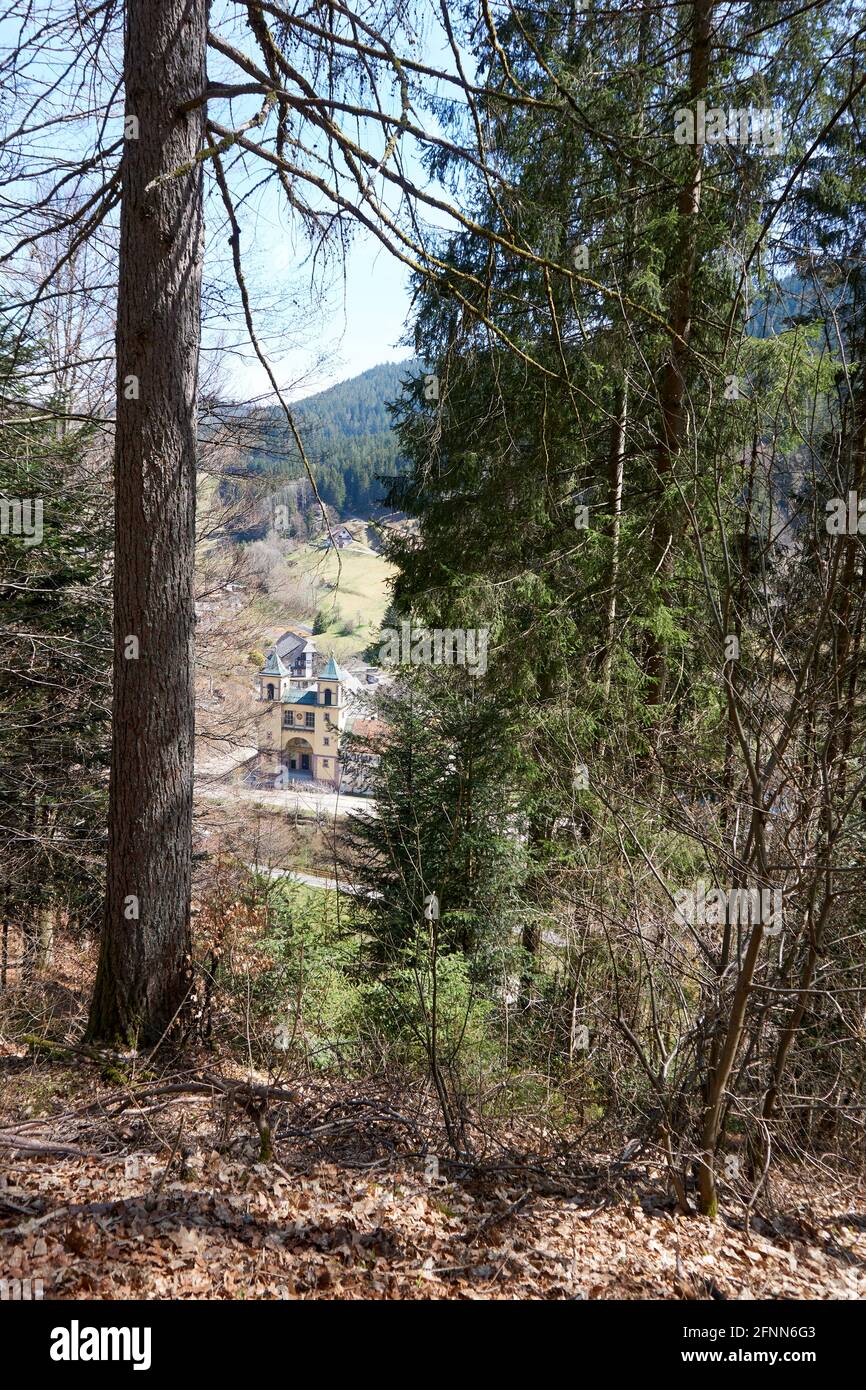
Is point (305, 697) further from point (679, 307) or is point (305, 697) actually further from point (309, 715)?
point (679, 307)

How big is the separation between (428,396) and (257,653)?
10.6m

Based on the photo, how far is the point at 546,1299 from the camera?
104 inches

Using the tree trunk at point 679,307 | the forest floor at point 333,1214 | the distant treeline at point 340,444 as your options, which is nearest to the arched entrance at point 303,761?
the distant treeline at point 340,444

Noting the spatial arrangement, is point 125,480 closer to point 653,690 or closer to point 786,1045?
point 786,1045

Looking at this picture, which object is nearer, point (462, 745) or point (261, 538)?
point (462, 745)

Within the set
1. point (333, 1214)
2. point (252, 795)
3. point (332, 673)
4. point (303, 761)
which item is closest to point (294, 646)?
point (332, 673)

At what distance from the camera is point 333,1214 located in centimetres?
295

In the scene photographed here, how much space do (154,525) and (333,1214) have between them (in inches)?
128

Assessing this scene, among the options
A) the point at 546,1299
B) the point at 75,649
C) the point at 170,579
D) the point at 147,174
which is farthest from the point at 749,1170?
the point at 75,649

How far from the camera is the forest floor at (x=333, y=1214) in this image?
2.56 m

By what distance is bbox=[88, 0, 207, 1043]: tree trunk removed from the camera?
12.5 ft

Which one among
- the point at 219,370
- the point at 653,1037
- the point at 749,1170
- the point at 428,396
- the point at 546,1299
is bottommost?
the point at 749,1170

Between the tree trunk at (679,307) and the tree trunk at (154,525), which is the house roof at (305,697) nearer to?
the tree trunk at (679,307)

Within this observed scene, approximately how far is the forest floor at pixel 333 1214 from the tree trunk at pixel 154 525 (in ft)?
2.22
